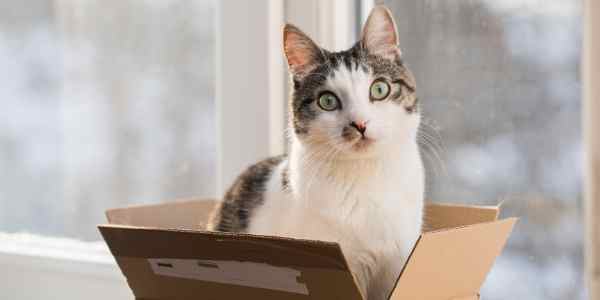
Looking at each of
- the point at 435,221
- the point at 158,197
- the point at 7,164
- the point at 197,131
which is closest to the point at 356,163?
the point at 435,221

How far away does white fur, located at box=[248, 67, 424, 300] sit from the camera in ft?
3.19

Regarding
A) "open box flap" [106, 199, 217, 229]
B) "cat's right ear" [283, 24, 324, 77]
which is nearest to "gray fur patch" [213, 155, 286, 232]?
"open box flap" [106, 199, 217, 229]

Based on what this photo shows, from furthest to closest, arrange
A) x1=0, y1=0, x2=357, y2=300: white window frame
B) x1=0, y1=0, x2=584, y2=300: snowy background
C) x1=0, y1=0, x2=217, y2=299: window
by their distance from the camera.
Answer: x1=0, y1=0, x2=217, y2=299: window, x1=0, y1=0, x2=357, y2=300: white window frame, x1=0, y1=0, x2=584, y2=300: snowy background

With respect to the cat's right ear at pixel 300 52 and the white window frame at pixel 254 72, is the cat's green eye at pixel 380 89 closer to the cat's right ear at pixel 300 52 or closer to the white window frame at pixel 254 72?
the cat's right ear at pixel 300 52

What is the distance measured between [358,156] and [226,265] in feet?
0.78

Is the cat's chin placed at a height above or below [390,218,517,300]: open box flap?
above

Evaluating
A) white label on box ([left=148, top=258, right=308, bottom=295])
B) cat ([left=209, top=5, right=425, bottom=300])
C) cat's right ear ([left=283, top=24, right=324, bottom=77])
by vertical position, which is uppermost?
cat's right ear ([left=283, top=24, right=324, bottom=77])

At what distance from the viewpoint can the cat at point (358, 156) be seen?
0.97 metres

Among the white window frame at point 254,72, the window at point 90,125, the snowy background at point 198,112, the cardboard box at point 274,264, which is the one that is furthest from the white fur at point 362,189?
the window at point 90,125

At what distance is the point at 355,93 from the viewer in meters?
0.98

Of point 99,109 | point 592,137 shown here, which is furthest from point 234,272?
point 99,109

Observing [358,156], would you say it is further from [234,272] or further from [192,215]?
[192,215]

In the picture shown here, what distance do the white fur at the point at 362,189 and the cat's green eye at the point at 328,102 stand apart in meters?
0.01

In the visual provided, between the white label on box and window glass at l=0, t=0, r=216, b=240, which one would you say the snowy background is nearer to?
window glass at l=0, t=0, r=216, b=240
